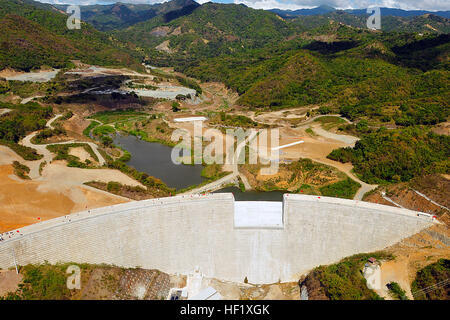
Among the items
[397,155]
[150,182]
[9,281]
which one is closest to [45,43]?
[150,182]

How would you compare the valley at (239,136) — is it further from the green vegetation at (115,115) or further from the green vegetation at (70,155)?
the green vegetation at (115,115)

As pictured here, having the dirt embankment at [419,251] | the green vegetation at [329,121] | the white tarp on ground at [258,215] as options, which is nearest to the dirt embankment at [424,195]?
the dirt embankment at [419,251]

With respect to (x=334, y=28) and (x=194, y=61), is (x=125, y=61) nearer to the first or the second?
(x=194, y=61)

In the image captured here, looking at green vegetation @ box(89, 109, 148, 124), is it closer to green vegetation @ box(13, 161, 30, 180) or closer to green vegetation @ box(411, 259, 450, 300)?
green vegetation @ box(13, 161, 30, 180)

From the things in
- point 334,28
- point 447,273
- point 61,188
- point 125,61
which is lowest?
point 61,188

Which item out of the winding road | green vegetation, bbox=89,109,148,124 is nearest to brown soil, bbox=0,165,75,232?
the winding road
